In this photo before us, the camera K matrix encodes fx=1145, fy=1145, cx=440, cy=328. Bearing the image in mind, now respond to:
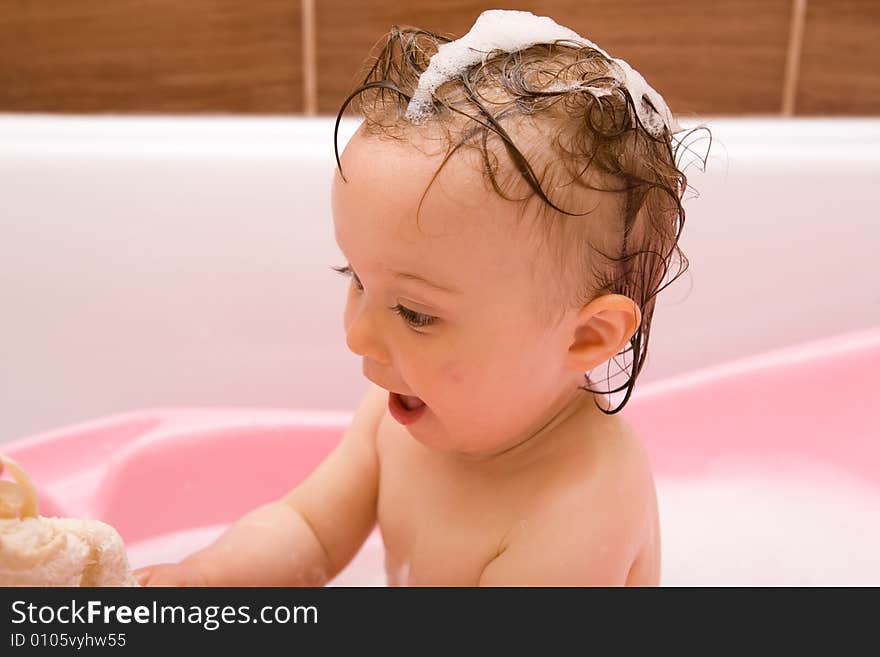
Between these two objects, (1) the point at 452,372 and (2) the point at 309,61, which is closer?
(1) the point at 452,372

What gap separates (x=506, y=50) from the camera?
0.71 metres

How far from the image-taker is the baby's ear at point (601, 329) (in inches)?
27.8

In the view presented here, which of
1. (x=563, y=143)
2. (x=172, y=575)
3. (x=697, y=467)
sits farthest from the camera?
(x=697, y=467)

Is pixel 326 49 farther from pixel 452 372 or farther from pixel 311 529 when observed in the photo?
pixel 452 372

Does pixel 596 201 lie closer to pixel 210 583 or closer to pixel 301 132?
pixel 210 583

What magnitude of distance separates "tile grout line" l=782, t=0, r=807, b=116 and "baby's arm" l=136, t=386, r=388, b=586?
1.03m

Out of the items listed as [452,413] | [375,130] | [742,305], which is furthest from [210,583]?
[742,305]

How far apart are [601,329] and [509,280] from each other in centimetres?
8

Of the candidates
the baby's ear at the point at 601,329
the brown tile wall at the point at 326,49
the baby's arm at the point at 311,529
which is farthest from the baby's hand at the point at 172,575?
the brown tile wall at the point at 326,49

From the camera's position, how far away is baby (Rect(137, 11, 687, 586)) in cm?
66

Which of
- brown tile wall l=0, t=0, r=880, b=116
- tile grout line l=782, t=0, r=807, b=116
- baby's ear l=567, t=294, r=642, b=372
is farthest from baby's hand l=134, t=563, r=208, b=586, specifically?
tile grout line l=782, t=0, r=807, b=116

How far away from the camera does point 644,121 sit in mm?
703

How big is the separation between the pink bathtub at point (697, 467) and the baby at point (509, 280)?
0.27 meters

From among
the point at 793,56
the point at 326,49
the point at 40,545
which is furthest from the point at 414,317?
the point at 793,56
